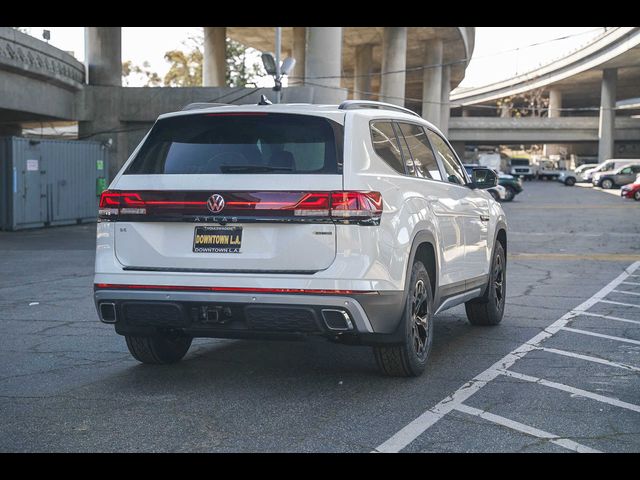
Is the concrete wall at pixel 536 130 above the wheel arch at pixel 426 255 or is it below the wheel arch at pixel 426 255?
above

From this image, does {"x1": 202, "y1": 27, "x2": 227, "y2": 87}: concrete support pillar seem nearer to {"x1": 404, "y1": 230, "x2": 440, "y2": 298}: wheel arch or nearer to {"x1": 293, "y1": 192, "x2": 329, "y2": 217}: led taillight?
{"x1": 404, "y1": 230, "x2": 440, "y2": 298}: wheel arch

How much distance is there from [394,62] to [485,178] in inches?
1835

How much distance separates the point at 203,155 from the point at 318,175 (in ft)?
2.97

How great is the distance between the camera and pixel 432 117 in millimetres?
68250

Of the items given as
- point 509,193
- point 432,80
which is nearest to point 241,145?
point 509,193

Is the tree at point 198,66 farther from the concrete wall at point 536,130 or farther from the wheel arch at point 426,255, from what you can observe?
the wheel arch at point 426,255

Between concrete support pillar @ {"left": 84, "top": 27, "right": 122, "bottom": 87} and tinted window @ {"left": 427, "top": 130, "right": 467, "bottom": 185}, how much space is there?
2987 cm

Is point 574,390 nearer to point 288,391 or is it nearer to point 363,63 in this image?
point 288,391

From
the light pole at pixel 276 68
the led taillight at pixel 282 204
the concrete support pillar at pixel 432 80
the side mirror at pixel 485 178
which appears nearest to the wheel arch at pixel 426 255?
the led taillight at pixel 282 204

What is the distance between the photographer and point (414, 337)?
709cm

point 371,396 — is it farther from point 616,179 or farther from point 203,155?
point 616,179

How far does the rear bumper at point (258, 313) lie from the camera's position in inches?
246

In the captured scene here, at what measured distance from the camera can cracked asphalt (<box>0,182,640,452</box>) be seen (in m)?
5.39

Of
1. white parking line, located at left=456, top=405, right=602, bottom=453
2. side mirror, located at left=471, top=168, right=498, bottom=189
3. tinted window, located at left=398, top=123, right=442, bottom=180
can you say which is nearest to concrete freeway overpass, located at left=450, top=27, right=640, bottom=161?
side mirror, located at left=471, top=168, right=498, bottom=189
